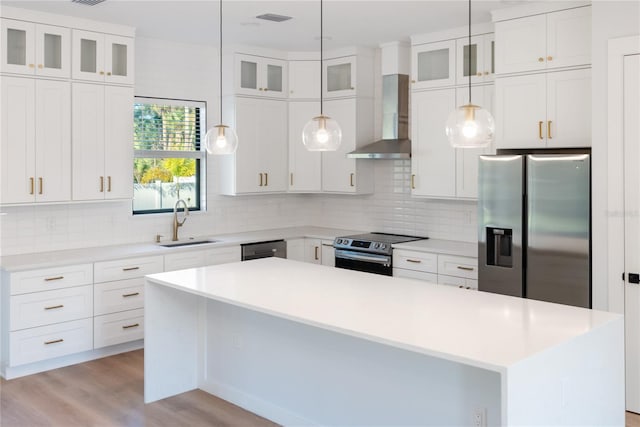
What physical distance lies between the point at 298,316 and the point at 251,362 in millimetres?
1234

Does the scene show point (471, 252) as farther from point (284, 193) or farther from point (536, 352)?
point (536, 352)

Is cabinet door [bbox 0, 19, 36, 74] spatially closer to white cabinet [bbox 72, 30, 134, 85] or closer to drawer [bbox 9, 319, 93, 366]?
white cabinet [bbox 72, 30, 134, 85]

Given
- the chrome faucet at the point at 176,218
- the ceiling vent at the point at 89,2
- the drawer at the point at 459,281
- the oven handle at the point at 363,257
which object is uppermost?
the ceiling vent at the point at 89,2

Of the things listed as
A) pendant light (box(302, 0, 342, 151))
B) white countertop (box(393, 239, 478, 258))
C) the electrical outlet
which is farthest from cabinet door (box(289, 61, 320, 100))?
the electrical outlet

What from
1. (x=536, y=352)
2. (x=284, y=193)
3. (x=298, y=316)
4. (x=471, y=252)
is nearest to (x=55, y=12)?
(x=284, y=193)

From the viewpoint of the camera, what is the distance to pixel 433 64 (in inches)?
232

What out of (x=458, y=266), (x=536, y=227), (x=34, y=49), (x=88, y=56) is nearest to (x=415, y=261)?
(x=458, y=266)

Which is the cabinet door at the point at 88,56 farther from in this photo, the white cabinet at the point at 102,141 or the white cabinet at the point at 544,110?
the white cabinet at the point at 544,110

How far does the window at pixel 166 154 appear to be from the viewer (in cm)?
617

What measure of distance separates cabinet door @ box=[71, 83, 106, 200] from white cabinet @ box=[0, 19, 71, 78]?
0.22m

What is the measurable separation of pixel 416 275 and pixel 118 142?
287 centimetres

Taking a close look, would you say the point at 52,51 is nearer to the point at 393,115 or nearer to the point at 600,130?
the point at 393,115

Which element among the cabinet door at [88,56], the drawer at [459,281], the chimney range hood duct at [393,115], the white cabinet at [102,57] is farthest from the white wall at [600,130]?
the cabinet door at [88,56]

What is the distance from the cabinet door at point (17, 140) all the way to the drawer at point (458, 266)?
134 inches
